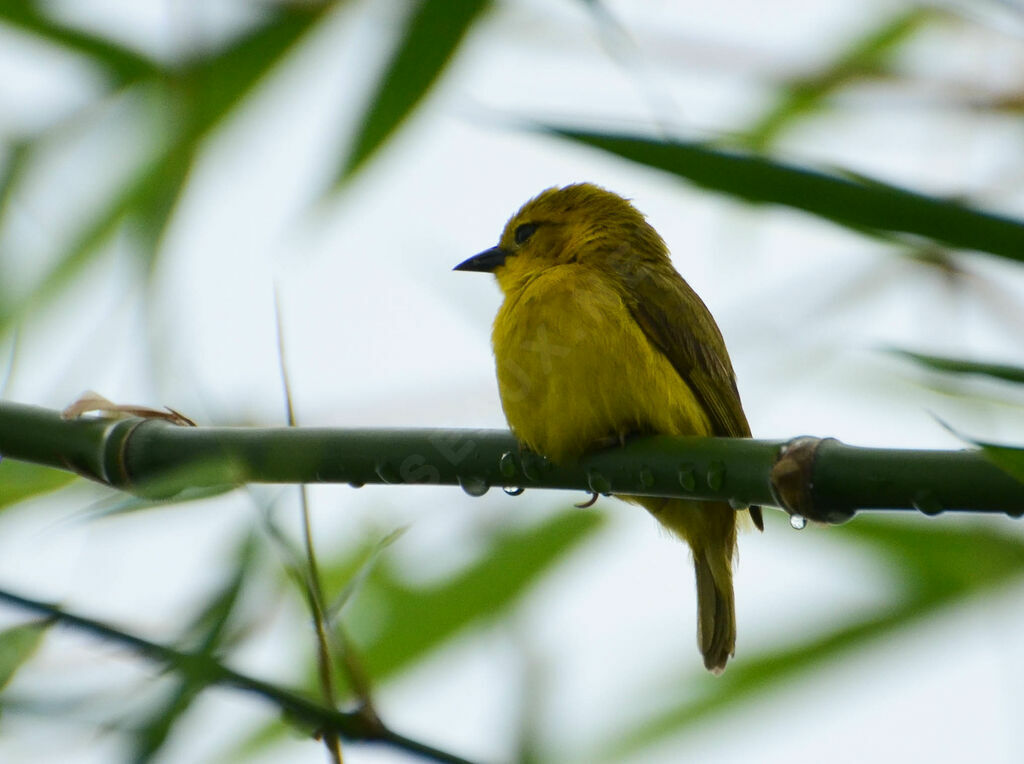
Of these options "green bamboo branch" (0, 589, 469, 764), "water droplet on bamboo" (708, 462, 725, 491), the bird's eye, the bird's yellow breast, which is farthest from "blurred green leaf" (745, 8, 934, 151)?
"green bamboo branch" (0, 589, 469, 764)

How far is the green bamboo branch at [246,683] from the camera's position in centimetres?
121

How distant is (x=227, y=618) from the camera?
1334 millimetres

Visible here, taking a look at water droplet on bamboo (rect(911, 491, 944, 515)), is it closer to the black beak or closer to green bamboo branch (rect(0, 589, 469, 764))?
green bamboo branch (rect(0, 589, 469, 764))

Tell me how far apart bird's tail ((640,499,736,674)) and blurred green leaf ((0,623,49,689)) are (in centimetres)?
216

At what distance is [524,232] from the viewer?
434 cm

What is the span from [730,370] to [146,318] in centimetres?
220

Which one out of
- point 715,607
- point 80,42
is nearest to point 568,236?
point 715,607

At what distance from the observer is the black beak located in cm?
420

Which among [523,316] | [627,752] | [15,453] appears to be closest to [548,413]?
[523,316]

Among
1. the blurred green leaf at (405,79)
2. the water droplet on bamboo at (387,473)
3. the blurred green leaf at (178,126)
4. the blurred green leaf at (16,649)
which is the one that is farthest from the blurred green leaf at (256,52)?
the blurred green leaf at (16,649)

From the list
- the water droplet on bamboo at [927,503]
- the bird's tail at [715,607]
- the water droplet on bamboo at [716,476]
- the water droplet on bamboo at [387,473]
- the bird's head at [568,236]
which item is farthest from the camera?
the bird's head at [568,236]

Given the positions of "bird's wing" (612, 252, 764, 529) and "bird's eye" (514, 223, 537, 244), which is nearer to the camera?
"bird's wing" (612, 252, 764, 529)

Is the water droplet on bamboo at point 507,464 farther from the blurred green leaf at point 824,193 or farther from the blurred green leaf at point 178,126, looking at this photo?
the blurred green leaf at point 178,126

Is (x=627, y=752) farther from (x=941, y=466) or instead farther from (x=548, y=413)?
(x=941, y=466)
